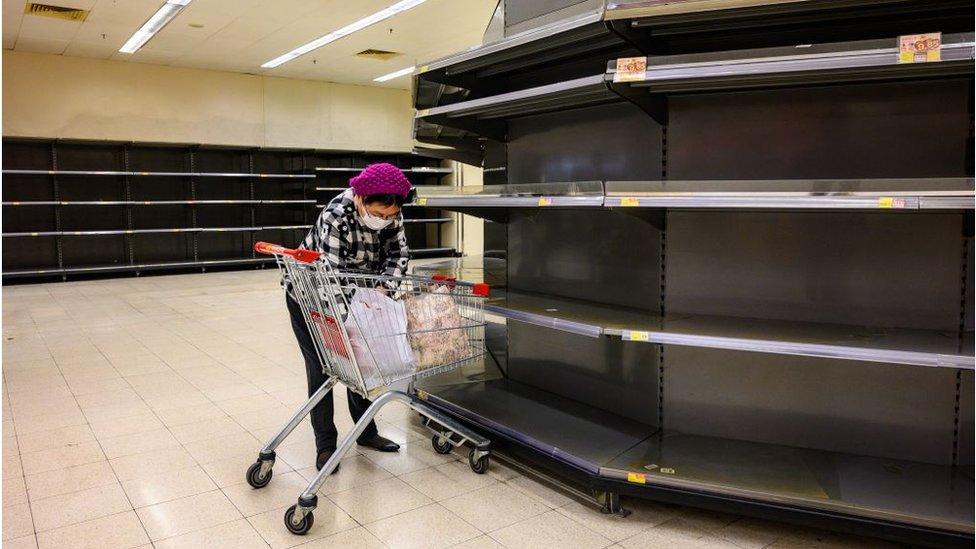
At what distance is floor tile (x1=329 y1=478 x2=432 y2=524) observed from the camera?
2.65m

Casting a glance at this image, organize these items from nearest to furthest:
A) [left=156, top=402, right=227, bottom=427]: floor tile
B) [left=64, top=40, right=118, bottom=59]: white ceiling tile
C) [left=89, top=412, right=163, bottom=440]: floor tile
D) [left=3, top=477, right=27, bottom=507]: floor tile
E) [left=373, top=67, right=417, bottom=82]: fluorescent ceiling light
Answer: [left=3, top=477, right=27, bottom=507]: floor tile, [left=89, top=412, right=163, bottom=440]: floor tile, [left=156, top=402, right=227, bottom=427]: floor tile, [left=64, top=40, right=118, bottom=59]: white ceiling tile, [left=373, top=67, right=417, bottom=82]: fluorescent ceiling light

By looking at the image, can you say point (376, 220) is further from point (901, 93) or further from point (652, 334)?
point (901, 93)

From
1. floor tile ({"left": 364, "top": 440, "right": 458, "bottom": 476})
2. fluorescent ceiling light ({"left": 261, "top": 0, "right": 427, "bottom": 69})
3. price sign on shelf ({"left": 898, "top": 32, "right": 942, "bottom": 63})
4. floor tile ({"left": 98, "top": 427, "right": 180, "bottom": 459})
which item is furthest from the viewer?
fluorescent ceiling light ({"left": 261, "top": 0, "right": 427, "bottom": 69})

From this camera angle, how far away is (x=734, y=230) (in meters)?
2.88

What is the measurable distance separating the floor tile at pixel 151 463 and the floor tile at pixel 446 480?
1.09 meters

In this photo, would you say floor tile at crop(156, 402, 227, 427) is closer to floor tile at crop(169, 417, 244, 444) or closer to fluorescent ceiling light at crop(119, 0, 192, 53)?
floor tile at crop(169, 417, 244, 444)

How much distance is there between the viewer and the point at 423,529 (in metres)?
2.52

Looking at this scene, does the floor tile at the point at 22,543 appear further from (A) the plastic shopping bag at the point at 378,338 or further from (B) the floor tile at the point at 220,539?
(A) the plastic shopping bag at the point at 378,338

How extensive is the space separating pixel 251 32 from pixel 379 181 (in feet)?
24.9

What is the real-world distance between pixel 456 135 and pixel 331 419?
1.72m

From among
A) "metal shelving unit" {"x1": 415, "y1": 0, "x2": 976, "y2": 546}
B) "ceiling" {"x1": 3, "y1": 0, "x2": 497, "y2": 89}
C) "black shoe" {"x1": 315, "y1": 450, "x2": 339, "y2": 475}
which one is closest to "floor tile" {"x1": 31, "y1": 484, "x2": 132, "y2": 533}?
"black shoe" {"x1": 315, "y1": 450, "x2": 339, "y2": 475}

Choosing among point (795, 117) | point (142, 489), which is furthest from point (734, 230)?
point (142, 489)

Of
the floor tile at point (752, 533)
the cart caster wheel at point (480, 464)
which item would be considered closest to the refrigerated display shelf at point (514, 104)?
the cart caster wheel at point (480, 464)

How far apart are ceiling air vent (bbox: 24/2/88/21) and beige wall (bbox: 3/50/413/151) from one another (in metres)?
2.27
